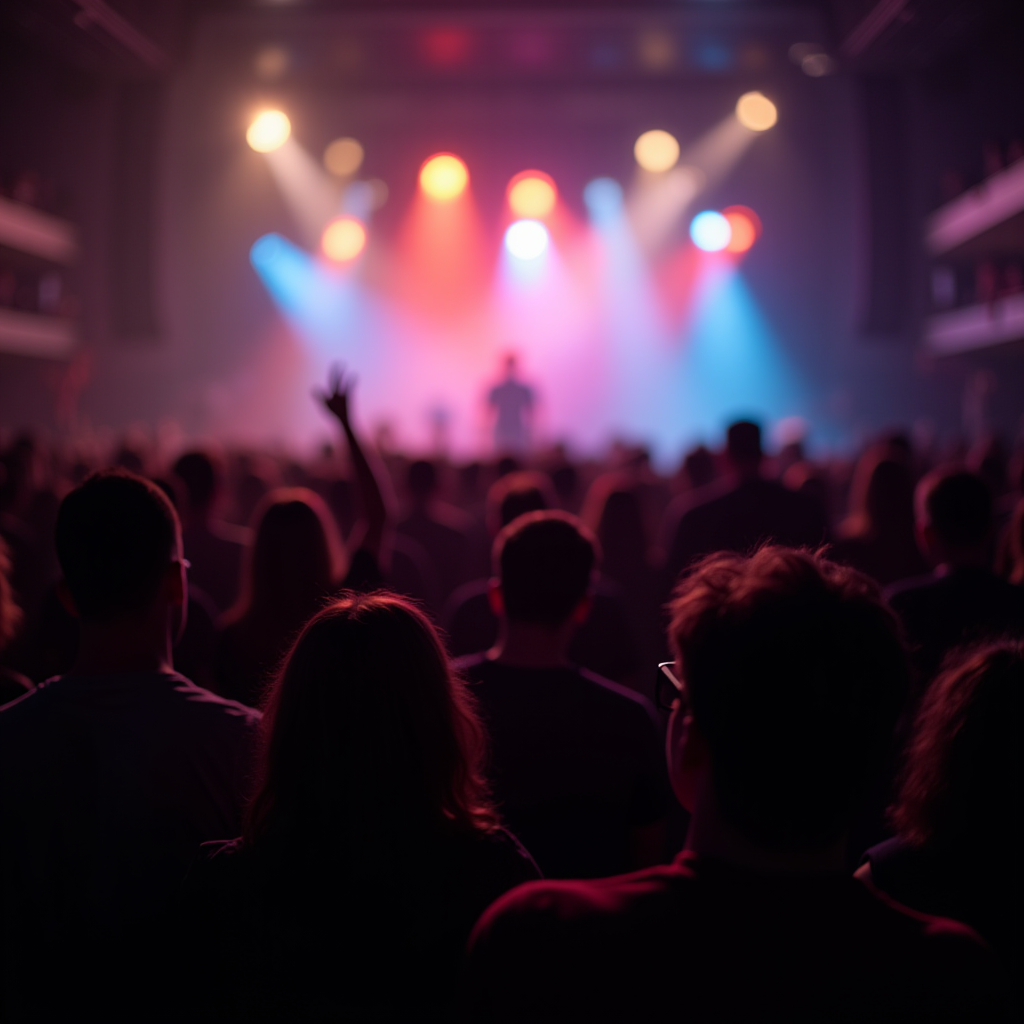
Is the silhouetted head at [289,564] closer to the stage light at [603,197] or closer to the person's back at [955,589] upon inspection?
the person's back at [955,589]

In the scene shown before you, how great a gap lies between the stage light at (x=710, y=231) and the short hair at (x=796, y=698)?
18411 millimetres

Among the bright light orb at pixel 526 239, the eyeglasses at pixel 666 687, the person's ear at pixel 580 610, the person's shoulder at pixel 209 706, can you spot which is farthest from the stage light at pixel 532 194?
the eyeglasses at pixel 666 687

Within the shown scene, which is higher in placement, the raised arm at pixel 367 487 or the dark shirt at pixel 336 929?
the raised arm at pixel 367 487

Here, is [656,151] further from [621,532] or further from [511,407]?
[621,532]

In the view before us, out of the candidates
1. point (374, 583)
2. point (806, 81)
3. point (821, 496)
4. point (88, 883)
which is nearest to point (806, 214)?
point (806, 81)

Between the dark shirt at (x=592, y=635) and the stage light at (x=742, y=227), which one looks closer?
the dark shirt at (x=592, y=635)

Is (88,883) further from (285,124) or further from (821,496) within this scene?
(285,124)

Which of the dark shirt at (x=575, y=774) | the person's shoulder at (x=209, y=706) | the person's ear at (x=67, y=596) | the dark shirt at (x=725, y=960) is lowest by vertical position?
the dark shirt at (x=575, y=774)

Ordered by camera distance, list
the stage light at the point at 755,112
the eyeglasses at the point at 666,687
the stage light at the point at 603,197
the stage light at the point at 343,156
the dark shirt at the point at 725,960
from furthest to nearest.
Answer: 1. the stage light at the point at 603,197
2. the stage light at the point at 343,156
3. the stage light at the point at 755,112
4. the eyeglasses at the point at 666,687
5. the dark shirt at the point at 725,960

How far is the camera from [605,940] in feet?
3.34

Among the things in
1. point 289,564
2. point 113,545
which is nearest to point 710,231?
point 289,564

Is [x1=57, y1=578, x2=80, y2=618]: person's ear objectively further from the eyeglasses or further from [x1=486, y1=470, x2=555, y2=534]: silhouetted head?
[x1=486, y1=470, x2=555, y2=534]: silhouetted head

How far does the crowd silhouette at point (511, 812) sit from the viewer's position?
1021 mm

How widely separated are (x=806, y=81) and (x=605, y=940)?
16872 millimetres
